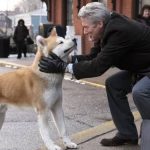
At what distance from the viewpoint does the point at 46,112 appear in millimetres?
6285

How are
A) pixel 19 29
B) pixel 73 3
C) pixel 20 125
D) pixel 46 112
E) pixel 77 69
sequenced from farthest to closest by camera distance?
pixel 19 29, pixel 73 3, pixel 20 125, pixel 46 112, pixel 77 69

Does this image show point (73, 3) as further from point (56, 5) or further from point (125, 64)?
point (125, 64)

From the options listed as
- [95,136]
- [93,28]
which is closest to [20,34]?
[95,136]

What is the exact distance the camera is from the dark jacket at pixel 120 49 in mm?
5402

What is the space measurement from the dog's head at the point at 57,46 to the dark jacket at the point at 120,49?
13.0 inches

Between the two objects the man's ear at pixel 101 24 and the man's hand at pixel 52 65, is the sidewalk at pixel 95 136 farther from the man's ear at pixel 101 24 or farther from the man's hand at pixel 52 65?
the man's ear at pixel 101 24

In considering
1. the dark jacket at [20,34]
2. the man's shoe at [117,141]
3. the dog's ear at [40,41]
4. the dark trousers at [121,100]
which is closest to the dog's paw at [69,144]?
the man's shoe at [117,141]

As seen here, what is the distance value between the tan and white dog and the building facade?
11902 mm

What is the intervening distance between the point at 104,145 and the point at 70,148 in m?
0.44

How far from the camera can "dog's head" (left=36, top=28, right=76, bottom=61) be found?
236 inches

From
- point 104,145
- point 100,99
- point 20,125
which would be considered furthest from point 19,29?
point 104,145

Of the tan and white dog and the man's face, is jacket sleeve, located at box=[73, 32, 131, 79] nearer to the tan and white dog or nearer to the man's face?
the man's face

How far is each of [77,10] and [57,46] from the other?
16.1 metres

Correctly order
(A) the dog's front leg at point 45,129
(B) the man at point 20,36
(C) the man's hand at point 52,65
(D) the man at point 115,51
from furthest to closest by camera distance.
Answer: (B) the man at point 20,36, (A) the dog's front leg at point 45,129, (C) the man's hand at point 52,65, (D) the man at point 115,51
